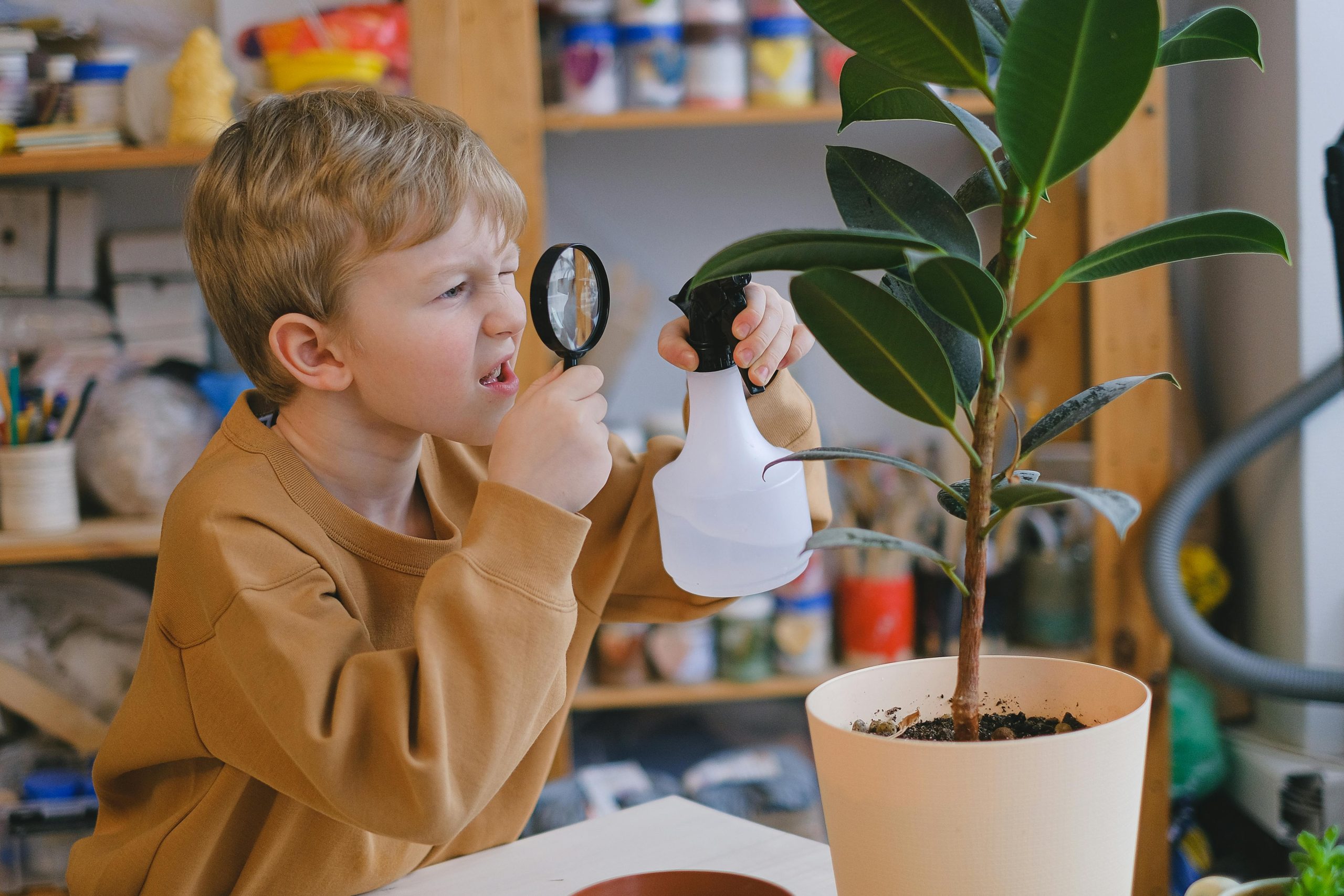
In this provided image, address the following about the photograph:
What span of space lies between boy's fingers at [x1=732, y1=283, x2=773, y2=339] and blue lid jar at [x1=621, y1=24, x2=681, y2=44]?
106cm

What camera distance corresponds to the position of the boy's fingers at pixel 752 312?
0.70 meters

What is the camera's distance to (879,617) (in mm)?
1844

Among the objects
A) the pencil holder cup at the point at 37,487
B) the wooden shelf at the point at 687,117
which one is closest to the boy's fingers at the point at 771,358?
the wooden shelf at the point at 687,117

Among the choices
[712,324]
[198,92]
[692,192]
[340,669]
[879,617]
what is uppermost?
[198,92]

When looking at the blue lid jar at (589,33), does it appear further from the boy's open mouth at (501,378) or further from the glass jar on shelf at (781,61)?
the boy's open mouth at (501,378)

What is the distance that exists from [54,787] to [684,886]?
4.46 feet

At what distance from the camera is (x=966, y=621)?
1.88 ft

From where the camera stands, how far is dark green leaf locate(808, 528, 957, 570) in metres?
0.49

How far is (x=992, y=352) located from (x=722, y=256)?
0.13 meters

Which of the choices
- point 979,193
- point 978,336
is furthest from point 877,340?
point 979,193

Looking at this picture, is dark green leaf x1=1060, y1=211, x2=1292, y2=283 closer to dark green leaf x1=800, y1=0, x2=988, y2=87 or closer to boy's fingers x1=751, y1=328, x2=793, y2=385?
dark green leaf x1=800, y1=0, x2=988, y2=87

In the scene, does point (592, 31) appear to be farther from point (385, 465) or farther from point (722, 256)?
point (722, 256)

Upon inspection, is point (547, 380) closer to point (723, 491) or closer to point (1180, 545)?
point (723, 491)

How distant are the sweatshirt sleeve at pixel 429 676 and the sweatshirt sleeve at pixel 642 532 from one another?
284 mm
